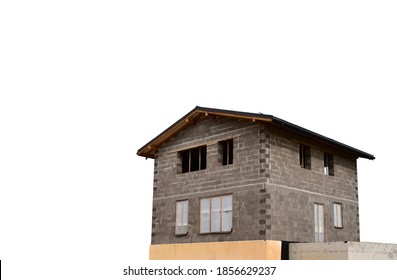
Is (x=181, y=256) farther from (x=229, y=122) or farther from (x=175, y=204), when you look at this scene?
(x=229, y=122)

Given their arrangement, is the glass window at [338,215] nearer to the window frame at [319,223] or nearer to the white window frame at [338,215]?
the white window frame at [338,215]

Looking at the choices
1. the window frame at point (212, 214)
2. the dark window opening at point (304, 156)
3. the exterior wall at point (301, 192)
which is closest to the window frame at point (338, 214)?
the exterior wall at point (301, 192)

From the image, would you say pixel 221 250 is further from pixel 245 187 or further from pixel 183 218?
pixel 183 218

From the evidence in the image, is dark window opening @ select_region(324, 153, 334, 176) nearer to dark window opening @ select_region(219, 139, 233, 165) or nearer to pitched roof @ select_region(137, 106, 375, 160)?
pitched roof @ select_region(137, 106, 375, 160)

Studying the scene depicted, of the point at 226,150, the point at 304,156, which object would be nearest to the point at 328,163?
the point at 304,156

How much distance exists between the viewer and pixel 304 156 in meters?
24.0

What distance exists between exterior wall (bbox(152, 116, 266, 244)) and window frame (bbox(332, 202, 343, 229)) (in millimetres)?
5161

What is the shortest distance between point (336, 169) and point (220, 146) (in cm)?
601

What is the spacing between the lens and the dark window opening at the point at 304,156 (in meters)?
23.8

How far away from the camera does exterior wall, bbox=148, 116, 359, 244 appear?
842 inches

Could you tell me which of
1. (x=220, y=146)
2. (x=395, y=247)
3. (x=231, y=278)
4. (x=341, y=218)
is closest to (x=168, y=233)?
(x=220, y=146)

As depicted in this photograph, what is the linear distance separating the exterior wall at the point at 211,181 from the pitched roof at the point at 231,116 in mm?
376

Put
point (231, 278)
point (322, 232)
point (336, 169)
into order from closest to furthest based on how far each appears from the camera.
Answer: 1. point (231, 278)
2. point (322, 232)
3. point (336, 169)

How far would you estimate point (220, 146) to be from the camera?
23734 millimetres
